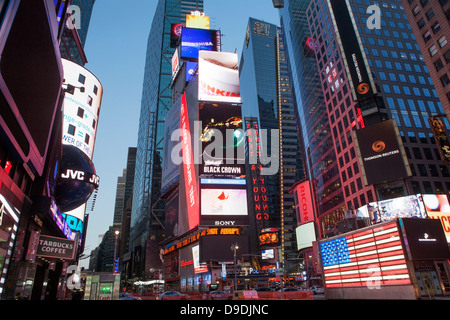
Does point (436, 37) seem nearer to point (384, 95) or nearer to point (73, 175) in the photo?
point (384, 95)

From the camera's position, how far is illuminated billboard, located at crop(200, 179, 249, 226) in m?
57.8

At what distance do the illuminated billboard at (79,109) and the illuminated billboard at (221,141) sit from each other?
2680 centimetres

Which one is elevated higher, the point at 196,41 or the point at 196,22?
the point at 196,22

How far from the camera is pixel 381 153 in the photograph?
156 ft

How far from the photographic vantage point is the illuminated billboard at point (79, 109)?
35031 mm

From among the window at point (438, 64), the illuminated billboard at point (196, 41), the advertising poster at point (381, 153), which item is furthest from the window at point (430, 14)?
the illuminated billboard at point (196, 41)

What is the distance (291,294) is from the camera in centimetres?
2300

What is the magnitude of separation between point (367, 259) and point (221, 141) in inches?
1791

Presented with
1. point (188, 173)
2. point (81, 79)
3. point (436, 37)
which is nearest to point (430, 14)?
point (436, 37)

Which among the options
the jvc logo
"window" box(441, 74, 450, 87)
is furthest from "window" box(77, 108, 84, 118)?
"window" box(441, 74, 450, 87)

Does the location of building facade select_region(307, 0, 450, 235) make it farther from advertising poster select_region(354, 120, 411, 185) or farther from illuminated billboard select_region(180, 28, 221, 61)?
illuminated billboard select_region(180, 28, 221, 61)
